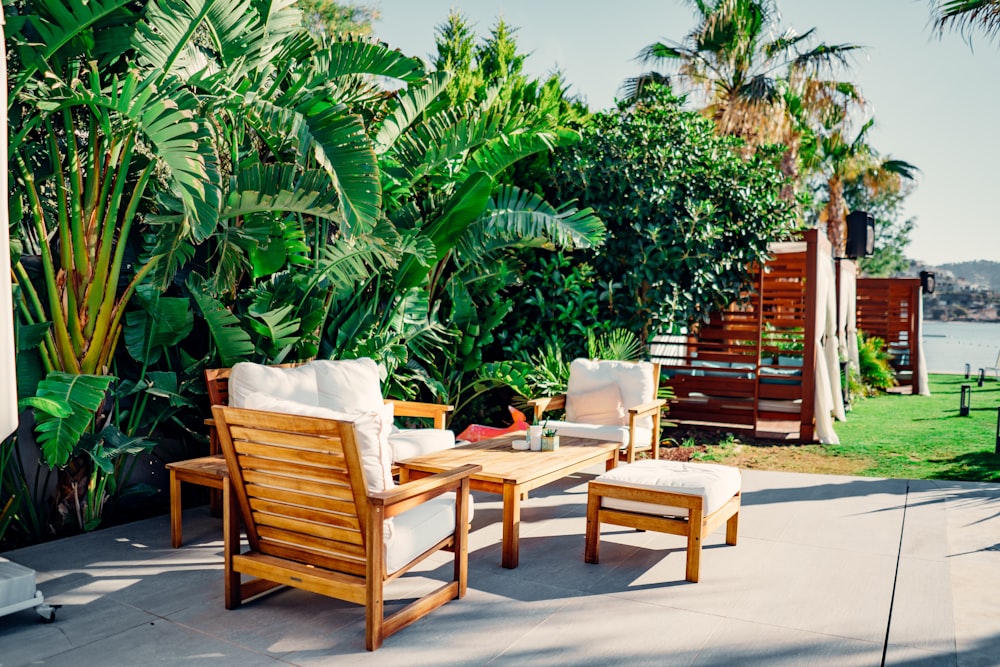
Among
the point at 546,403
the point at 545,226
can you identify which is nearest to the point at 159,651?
the point at 546,403

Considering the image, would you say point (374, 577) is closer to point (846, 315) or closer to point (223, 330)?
point (223, 330)

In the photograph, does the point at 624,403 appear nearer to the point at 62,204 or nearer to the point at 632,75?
the point at 62,204

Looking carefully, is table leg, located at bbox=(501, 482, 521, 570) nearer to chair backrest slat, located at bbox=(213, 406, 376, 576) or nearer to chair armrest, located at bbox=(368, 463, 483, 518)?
chair armrest, located at bbox=(368, 463, 483, 518)

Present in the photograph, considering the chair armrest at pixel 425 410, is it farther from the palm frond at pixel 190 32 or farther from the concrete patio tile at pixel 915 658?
the concrete patio tile at pixel 915 658

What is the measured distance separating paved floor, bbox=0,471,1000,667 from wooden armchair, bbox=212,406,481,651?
216 mm

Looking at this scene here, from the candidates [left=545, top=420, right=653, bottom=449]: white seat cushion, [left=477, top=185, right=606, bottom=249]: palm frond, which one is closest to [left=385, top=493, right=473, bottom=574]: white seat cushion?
[left=545, top=420, right=653, bottom=449]: white seat cushion

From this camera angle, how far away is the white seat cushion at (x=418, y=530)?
3.17m

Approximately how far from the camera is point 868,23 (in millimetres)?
15102

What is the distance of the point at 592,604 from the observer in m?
3.60

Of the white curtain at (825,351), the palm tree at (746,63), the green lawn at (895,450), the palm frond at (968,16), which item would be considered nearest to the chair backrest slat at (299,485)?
the green lawn at (895,450)

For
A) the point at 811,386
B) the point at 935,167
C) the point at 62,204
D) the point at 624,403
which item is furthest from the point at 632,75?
the point at 935,167

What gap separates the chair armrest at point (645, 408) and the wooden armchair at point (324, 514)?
8.01ft

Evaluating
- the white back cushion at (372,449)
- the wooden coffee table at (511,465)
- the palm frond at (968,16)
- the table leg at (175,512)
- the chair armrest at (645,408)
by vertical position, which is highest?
the palm frond at (968,16)

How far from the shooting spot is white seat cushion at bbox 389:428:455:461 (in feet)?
16.4
